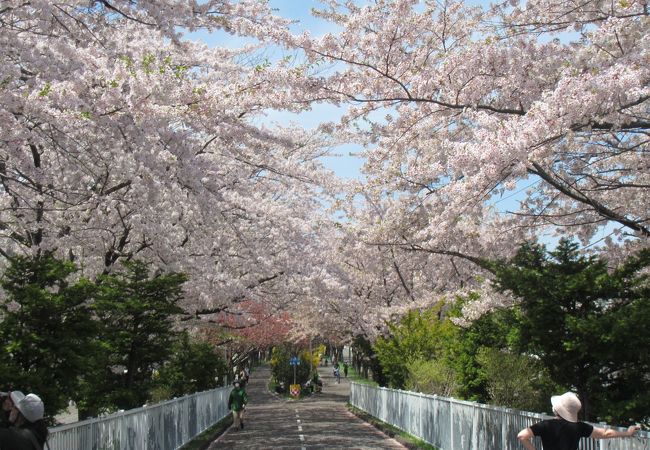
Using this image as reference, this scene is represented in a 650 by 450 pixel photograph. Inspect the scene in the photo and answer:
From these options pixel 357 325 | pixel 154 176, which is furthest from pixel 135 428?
pixel 357 325

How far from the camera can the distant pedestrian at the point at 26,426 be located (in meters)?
5.96

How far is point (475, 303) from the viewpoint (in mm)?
15070

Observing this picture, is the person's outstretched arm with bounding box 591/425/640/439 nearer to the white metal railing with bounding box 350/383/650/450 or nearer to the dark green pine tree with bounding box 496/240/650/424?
the white metal railing with bounding box 350/383/650/450

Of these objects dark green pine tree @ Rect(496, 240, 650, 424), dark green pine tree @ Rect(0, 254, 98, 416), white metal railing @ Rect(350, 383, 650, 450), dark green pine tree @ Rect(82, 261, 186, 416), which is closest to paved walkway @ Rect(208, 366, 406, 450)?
white metal railing @ Rect(350, 383, 650, 450)

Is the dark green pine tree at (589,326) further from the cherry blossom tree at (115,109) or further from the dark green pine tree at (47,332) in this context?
the dark green pine tree at (47,332)

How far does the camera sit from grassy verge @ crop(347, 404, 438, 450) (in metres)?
17.9

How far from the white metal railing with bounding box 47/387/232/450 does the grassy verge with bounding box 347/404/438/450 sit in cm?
569

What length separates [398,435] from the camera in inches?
819

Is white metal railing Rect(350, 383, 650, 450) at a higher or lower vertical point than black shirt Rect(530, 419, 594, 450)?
lower

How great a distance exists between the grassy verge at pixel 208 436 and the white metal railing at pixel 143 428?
16 centimetres

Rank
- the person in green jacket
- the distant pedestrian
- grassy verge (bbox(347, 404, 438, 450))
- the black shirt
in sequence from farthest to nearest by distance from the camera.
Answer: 1. the person in green jacket
2. grassy verge (bbox(347, 404, 438, 450))
3. the black shirt
4. the distant pedestrian

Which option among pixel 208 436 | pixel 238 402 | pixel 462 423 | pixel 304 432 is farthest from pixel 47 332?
pixel 238 402

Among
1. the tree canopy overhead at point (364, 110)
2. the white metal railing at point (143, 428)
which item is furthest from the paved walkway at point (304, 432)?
the tree canopy overhead at point (364, 110)

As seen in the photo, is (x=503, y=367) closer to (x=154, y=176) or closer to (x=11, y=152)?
(x=154, y=176)
